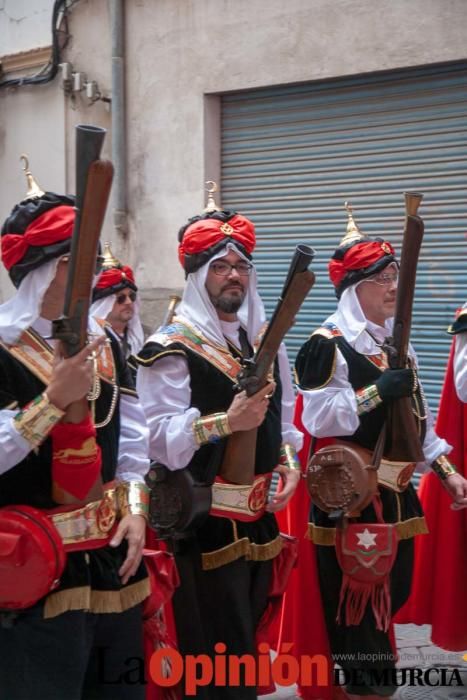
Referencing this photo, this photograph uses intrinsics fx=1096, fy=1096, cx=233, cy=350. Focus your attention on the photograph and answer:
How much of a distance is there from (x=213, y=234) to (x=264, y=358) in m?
0.64

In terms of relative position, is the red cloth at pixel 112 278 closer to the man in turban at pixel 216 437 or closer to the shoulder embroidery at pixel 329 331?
the shoulder embroidery at pixel 329 331

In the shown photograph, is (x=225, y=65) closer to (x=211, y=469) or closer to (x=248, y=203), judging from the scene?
(x=248, y=203)

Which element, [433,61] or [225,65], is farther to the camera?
[225,65]

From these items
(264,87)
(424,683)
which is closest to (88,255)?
(424,683)

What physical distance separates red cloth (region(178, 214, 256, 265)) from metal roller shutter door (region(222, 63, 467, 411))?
384 cm

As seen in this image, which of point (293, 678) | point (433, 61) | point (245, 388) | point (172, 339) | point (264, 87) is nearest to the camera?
point (245, 388)

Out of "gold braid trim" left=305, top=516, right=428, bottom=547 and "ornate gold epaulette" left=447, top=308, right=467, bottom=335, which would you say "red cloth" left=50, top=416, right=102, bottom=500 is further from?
"ornate gold epaulette" left=447, top=308, right=467, bottom=335

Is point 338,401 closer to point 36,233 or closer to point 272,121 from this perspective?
point 36,233

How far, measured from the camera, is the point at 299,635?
519cm

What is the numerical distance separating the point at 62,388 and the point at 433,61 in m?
5.47

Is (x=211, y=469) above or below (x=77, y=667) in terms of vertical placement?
above

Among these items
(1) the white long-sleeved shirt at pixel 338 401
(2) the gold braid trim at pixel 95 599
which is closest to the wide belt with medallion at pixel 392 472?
(1) the white long-sleeved shirt at pixel 338 401

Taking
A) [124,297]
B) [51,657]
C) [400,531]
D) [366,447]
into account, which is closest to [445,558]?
[400,531]

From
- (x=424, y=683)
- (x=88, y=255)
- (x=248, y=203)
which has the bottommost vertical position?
(x=424, y=683)
